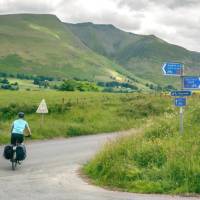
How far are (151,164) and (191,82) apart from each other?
3.97 m

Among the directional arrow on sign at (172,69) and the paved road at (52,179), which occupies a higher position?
the directional arrow on sign at (172,69)

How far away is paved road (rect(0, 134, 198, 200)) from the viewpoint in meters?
14.1

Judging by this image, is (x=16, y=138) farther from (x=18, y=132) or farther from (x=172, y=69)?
(x=172, y=69)

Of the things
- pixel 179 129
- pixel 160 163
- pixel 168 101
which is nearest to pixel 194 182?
pixel 160 163

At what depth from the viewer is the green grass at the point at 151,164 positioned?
15.1 meters

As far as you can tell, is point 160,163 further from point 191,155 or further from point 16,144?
point 16,144

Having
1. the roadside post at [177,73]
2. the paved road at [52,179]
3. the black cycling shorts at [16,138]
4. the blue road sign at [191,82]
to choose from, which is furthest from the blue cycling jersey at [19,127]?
the blue road sign at [191,82]

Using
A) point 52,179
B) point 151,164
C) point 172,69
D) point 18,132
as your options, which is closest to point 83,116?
point 18,132

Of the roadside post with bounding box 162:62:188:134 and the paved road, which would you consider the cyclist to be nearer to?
the paved road

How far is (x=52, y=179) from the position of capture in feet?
59.0

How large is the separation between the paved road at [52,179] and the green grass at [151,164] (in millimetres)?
747

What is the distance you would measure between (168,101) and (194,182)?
144 ft

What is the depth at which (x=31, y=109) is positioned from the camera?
162 ft

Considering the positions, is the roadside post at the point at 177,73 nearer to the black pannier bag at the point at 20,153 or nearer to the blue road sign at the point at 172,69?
the blue road sign at the point at 172,69
